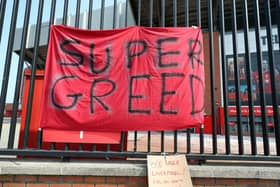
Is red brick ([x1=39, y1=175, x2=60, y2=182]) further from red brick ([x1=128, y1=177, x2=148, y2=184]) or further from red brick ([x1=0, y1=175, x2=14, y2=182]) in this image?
red brick ([x1=128, y1=177, x2=148, y2=184])

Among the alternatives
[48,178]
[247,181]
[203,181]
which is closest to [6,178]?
[48,178]

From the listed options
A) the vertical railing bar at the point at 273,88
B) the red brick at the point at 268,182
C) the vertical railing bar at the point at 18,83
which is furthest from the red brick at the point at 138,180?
the vertical railing bar at the point at 273,88

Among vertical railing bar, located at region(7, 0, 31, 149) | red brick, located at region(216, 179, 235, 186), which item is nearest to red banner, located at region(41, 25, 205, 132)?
vertical railing bar, located at region(7, 0, 31, 149)

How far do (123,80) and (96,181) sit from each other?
1155 millimetres

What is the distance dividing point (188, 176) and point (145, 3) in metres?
10.8

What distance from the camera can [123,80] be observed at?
2.15 m

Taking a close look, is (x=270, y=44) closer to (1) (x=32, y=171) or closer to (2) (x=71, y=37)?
(2) (x=71, y=37)

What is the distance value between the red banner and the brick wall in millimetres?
533

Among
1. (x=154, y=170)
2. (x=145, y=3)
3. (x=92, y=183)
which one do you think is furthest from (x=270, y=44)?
(x=145, y=3)

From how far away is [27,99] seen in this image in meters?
2.28

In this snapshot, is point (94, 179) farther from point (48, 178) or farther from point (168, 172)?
point (168, 172)

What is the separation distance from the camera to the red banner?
210cm

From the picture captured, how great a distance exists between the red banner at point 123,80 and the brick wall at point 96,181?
0.53 m

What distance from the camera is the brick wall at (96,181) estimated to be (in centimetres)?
187
